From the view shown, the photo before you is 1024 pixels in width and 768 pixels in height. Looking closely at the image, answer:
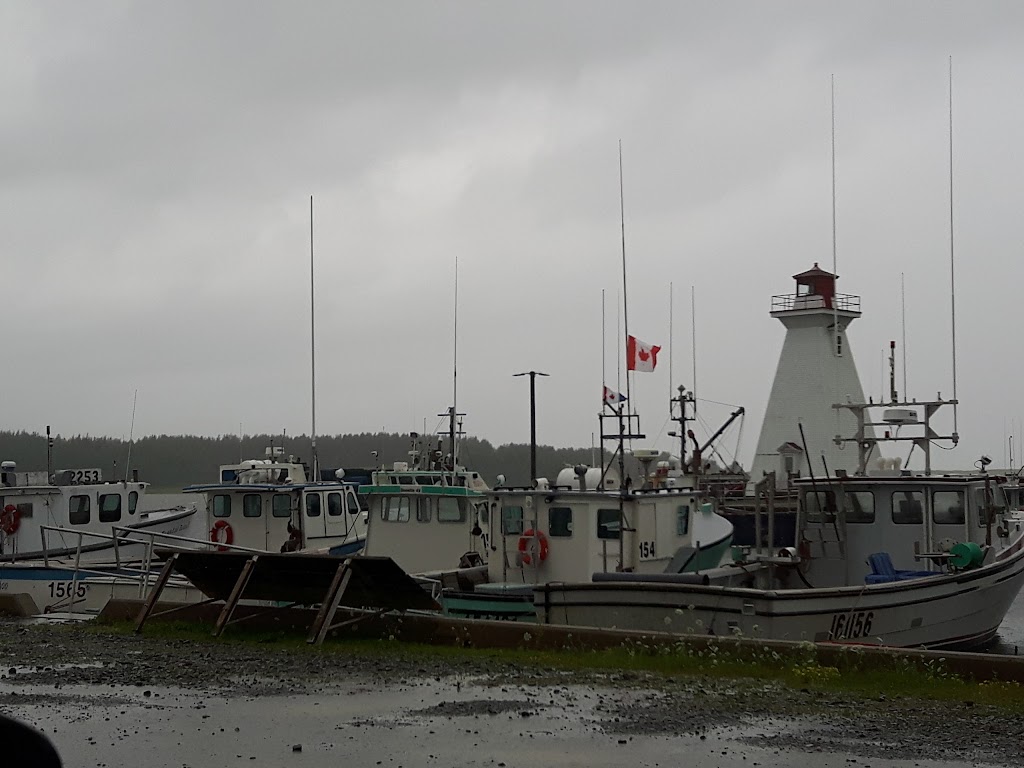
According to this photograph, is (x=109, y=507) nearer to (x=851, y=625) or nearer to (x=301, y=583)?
(x=301, y=583)

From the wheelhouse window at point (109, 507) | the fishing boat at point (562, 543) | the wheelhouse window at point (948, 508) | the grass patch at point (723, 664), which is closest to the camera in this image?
the grass patch at point (723, 664)

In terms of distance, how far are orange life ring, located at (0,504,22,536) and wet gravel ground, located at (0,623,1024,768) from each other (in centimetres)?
1922

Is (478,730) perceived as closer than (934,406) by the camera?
Yes

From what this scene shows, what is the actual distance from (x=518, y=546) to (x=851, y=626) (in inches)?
228

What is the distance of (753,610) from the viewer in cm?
1688

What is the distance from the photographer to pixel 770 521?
832 inches

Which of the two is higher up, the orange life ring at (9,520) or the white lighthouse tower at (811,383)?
the white lighthouse tower at (811,383)

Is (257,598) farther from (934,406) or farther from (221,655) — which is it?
(934,406)

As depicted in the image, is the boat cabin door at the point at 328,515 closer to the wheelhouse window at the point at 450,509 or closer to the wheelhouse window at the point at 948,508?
the wheelhouse window at the point at 450,509

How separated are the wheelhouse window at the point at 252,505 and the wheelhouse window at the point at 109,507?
657 cm

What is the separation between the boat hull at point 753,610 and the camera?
16.7m

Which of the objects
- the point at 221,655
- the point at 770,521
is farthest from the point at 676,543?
the point at 221,655

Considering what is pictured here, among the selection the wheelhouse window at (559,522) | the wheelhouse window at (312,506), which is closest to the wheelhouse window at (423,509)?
the wheelhouse window at (559,522)

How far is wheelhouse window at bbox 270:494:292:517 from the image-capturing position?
29453 millimetres
